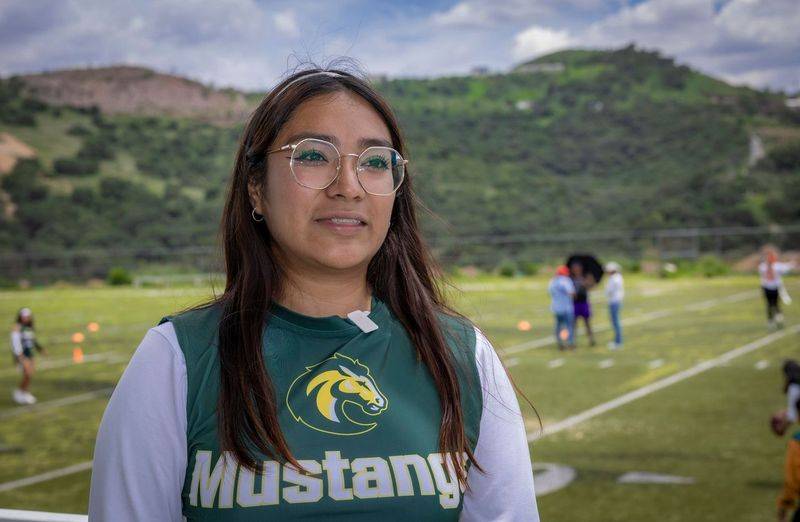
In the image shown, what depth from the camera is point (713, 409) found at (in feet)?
40.2

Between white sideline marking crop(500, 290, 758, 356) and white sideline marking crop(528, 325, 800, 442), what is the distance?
63.3 inches

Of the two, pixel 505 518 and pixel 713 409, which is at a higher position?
pixel 505 518

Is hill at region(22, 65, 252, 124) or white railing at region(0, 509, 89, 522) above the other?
hill at region(22, 65, 252, 124)

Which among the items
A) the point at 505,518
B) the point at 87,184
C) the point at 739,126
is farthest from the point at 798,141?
the point at 505,518

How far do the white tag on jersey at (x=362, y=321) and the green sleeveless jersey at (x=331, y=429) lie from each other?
0.04ft

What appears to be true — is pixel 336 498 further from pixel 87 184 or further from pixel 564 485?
pixel 87 184

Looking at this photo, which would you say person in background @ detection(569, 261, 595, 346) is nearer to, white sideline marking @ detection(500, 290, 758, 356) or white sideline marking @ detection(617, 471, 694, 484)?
white sideline marking @ detection(500, 290, 758, 356)

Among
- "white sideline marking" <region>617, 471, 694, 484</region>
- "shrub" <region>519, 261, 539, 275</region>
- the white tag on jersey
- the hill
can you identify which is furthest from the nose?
the hill

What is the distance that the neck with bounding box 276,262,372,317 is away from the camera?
74.1 inches

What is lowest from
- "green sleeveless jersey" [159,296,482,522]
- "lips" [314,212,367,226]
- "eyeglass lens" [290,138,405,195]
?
"green sleeveless jersey" [159,296,482,522]

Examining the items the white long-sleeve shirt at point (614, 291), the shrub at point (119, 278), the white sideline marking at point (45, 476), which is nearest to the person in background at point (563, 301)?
the white long-sleeve shirt at point (614, 291)

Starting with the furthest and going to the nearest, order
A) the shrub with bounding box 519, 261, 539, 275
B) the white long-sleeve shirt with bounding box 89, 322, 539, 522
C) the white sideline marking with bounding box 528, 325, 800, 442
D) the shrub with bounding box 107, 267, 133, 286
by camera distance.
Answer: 1. the shrub with bounding box 107, 267, 133, 286
2. the shrub with bounding box 519, 261, 539, 275
3. the white sideline marking with bounding box 528, 325, 800, 442
4. the white long-sleeve shirt with bounding box 89, 322, 539, 522

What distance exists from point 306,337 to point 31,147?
78.6m

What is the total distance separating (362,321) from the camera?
6.03 ft
